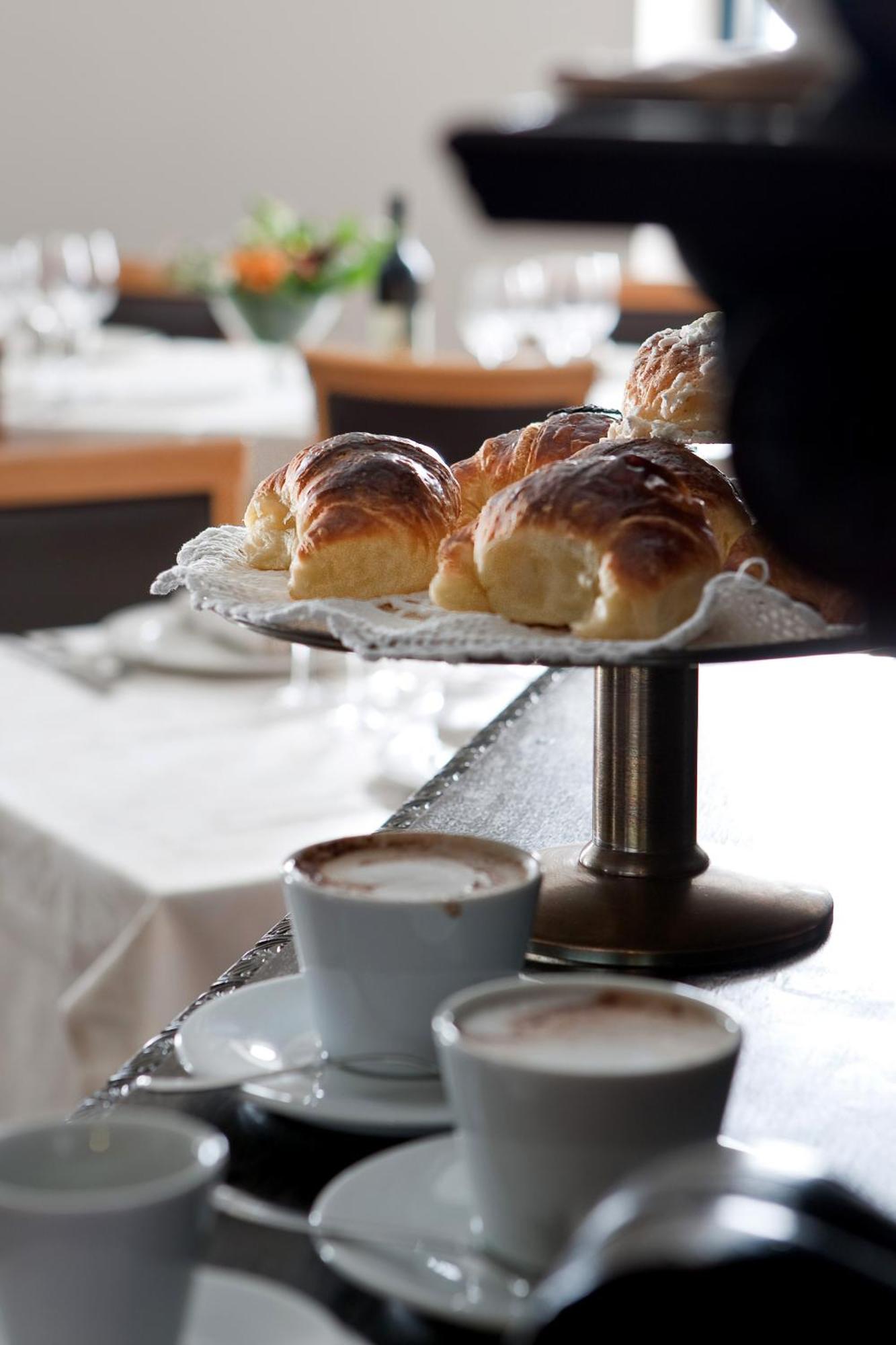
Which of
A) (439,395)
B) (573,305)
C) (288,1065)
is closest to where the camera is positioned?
(288,1065)

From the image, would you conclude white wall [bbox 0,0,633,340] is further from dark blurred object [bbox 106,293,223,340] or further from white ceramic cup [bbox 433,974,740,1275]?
white ceramic cup [bbox 433,974,740,1275]

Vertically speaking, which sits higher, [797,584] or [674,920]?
[797,584]

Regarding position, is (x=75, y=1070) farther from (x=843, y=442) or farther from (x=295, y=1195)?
(x=843, y=442)

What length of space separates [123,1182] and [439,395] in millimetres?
2069

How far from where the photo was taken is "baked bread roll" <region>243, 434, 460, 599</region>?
0.74 meters

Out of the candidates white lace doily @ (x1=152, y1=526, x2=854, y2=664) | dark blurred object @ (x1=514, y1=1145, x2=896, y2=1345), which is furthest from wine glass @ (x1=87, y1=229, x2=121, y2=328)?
dark blurred object @ (x1=514, y1=1145, x2=896, y2=1345)

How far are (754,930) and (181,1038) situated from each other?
0.76ft

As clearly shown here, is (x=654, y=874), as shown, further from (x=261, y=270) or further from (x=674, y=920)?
(x=261, y=270)

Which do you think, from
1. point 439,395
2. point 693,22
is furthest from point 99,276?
point 693,22

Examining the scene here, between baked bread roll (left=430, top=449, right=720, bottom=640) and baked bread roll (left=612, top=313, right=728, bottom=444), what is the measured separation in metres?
0.10

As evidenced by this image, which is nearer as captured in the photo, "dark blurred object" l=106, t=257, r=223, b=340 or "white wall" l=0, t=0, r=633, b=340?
"dark blurred object" l=106, t=257, r=223, b=340

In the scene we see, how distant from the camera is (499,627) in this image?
2.19 ft

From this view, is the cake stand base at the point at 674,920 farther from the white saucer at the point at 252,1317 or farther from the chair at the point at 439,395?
the chair at the point at 439,395

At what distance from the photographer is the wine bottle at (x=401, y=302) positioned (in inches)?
133
